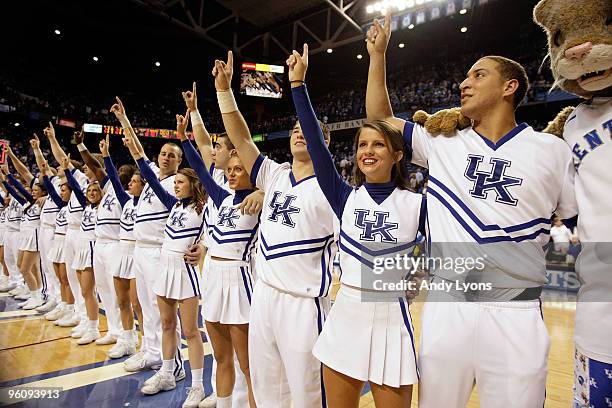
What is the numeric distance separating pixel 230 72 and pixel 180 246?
158 centimetres

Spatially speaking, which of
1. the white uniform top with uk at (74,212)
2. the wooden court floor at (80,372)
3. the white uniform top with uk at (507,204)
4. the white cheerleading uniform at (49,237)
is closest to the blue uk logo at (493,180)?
the white uniform top with uk at (507,204)

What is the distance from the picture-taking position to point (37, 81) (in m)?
21.5

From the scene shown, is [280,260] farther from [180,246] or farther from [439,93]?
[439,93]

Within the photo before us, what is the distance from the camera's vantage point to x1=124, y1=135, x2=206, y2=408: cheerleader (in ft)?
10.7

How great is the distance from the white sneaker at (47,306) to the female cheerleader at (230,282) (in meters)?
4.59

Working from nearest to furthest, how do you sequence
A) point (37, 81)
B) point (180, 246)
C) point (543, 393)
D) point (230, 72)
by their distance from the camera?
point (543, 393) < point (230, 72) < point (180, 246) < point (37, 81)

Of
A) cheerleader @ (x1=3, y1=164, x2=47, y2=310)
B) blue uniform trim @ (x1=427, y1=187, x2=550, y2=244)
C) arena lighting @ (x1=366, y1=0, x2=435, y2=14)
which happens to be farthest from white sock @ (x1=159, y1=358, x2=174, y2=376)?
arena lighting @ (x1=366, y1=0, x2=435, y2=14)

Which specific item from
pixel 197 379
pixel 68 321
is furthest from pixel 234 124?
pixel 68 321

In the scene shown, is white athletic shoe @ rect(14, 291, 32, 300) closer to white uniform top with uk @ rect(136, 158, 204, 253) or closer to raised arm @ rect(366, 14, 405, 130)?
white uniform top with uk @ rect(136, 158, 204, 253)

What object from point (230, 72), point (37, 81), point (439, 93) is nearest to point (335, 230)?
point (230, 72)

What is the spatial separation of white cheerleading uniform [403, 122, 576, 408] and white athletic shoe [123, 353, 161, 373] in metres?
3.13

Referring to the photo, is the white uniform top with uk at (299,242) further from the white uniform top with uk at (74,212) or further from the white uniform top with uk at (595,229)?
the white uniform top with uk at (74,212)

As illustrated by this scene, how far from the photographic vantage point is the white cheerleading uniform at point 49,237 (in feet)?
19.7

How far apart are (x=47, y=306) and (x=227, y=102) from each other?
5.38 m
